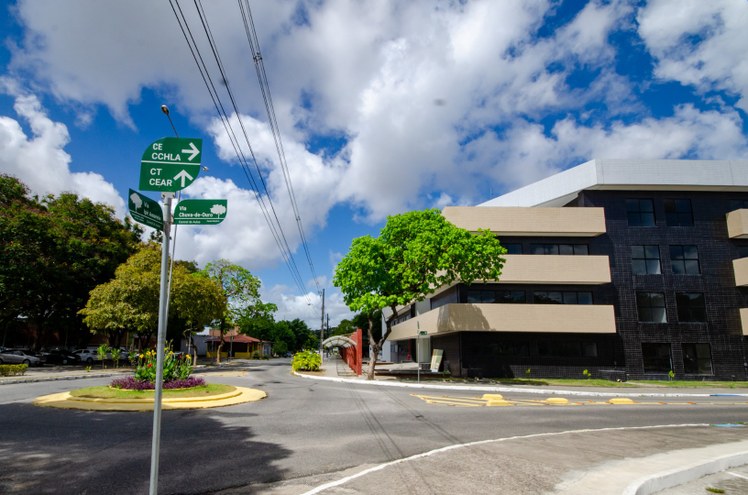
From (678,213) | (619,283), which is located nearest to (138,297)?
(619,283)

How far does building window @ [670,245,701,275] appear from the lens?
30734 mm

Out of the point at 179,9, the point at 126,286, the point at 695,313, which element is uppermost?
the point at 179,9

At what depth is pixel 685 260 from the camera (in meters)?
30.8

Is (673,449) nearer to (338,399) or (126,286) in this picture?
(338,399)

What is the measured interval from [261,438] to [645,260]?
29602 mm

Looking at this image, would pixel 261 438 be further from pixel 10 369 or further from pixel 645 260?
pixel 645 260

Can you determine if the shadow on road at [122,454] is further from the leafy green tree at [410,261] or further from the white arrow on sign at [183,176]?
the leafy green tree at [410,261]

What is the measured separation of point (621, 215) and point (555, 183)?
15.7 feet

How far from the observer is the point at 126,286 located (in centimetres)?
2939

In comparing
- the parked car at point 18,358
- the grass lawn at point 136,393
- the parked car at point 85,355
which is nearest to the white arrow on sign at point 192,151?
the grass lawn at point 136,393

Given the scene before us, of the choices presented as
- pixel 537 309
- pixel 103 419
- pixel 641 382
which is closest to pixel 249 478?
pixel 103 419

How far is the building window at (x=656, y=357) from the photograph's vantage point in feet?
97.1

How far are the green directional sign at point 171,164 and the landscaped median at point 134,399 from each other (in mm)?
10298

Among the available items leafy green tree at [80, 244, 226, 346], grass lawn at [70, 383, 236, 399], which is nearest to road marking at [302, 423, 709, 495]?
grass lawn at [70, 383, 236, 399]
